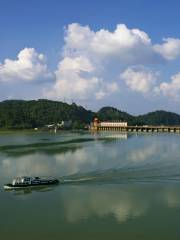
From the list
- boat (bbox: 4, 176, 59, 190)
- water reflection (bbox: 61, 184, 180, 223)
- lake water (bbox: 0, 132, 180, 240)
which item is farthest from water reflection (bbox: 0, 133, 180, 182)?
water reflection (bbox: 61, 184, 180, 223)

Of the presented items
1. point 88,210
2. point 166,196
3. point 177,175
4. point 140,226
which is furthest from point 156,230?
point 177,175

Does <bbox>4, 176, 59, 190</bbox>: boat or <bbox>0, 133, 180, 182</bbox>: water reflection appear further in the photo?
<bbox>0, 133, 180, 182</bbox>: water reflection

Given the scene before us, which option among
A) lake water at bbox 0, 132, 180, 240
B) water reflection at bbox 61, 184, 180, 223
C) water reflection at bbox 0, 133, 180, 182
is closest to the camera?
lake water at bbox 0, 132, 180, 240

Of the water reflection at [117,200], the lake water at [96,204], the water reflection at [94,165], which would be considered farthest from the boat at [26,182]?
the water reflection at [94,165]

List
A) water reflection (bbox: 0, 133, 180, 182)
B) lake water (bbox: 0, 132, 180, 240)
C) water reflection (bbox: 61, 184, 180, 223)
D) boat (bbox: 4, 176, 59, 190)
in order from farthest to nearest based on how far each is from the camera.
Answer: water reflection (bbox: 0, 133, 180, 182) < boat (bbox: 4, 176, 59, 190) < water reflection (bbox: 61, 184, 180, 223) < lake water (bbox: 0, 132, 180, 240)

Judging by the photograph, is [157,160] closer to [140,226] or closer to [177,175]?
[177,175]

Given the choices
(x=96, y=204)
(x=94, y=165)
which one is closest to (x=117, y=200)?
(x=96, y=204)

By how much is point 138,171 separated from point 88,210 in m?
21.5

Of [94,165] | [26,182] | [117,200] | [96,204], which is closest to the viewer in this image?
[96,204]

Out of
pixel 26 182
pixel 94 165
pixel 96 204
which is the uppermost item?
pixel 94 165

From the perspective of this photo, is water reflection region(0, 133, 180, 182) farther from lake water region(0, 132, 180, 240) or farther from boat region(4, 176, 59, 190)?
boat region(4, 176, 59, 190)

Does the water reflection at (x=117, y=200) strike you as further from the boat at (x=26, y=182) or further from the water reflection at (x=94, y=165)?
the water reflection at (x=94, y=165)

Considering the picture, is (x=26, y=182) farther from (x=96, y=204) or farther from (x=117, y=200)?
(x=117, y=200)

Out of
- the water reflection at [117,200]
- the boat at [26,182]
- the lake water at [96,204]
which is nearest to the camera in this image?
the lake water at [96,204]
